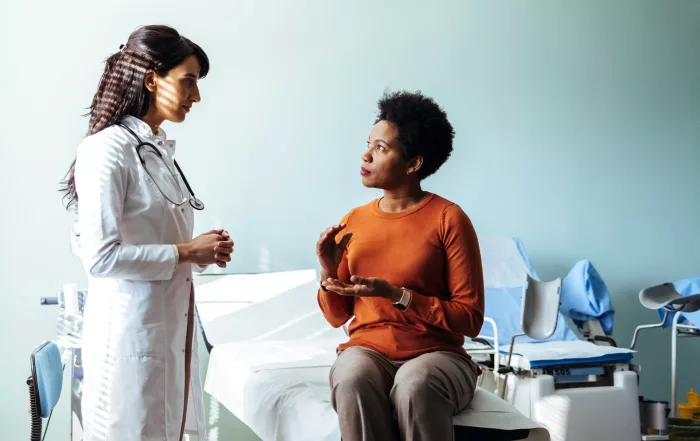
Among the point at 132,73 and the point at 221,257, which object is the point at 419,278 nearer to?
the point at 221,257

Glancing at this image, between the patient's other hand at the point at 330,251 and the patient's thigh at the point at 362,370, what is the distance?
21 centimetres

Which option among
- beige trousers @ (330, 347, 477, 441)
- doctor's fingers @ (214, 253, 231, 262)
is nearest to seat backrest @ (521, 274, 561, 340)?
beige trousers @ (330, 347, 477, 441)

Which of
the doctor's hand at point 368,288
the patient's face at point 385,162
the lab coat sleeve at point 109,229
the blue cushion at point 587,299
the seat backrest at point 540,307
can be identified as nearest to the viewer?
the lab coat sleeve at point 109,229

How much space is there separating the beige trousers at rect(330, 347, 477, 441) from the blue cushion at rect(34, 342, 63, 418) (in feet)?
2.46

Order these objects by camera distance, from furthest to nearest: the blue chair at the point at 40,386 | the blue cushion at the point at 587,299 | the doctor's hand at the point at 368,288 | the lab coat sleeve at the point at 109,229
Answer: the blue cushion at the point at 587,299 → the blue chair at the point at 40,386 → the doctor's hand at the point at 368,288 → the lab coat sleeve at the point at 109,229

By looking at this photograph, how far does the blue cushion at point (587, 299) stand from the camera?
392 cm

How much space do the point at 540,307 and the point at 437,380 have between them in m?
1.43

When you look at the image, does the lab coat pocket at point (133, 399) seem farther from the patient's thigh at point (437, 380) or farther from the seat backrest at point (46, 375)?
the patient's thigh at point (437, 380)

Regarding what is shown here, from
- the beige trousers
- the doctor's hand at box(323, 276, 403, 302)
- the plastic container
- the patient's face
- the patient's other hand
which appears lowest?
the plastic container

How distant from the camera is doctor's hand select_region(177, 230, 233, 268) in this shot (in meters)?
1.81

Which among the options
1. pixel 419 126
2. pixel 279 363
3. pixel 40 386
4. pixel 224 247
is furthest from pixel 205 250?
pixel 279 363

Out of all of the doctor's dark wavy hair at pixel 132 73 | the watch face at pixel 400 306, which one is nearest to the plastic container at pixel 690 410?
the watch face at pixel 400 306

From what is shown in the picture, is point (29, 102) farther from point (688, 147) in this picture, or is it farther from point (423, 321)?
point (688, 147)

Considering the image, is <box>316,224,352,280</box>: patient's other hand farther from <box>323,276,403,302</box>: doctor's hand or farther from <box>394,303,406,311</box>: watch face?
<box>394,303,406,311</box>: watch face
